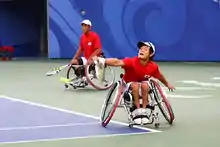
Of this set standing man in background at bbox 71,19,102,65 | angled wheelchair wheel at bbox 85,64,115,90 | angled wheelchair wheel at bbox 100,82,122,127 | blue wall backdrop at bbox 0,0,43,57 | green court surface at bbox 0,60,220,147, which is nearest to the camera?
green court surface at bbox 0,60,220,147

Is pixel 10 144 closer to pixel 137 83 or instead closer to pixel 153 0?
pixel 137 83

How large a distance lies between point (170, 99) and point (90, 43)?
7.42 feet

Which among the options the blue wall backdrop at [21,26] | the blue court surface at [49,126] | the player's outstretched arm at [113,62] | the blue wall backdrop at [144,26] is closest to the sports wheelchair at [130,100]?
the blue court surface at [49,126]

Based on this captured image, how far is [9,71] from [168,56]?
6.33 meters

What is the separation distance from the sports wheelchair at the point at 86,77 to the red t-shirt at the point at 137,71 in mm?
3713

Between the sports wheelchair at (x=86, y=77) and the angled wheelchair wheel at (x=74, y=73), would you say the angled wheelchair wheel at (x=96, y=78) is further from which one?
the angled wheelchair wheel at (x=74, y=73)

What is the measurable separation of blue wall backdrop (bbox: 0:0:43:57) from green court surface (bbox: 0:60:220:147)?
791cm

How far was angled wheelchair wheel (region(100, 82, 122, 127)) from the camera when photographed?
6.92 meters

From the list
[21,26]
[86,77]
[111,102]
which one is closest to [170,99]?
[86,77]

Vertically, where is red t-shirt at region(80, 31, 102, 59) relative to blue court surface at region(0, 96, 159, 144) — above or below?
Result: above

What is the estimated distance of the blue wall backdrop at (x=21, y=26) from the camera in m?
24.4

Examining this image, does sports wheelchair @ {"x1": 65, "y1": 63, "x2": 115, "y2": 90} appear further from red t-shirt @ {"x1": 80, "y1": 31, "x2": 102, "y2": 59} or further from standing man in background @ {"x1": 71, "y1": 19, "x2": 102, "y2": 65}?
red t-shirt @ {"x1": 80, "y1": 31, "x2": 102, "y2": 59}

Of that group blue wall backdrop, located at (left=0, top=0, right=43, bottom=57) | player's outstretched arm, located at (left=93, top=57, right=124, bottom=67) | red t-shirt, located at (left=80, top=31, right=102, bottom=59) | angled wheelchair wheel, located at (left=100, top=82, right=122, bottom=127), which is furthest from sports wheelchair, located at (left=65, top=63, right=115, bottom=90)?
blue wall backdrop, located at (left=0, top=0, right=43, bottom=57)

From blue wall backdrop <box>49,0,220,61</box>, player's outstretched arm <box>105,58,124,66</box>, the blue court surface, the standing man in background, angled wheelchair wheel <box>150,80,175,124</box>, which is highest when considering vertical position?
blue wall backdrop <box>49,0,220,61</box>
